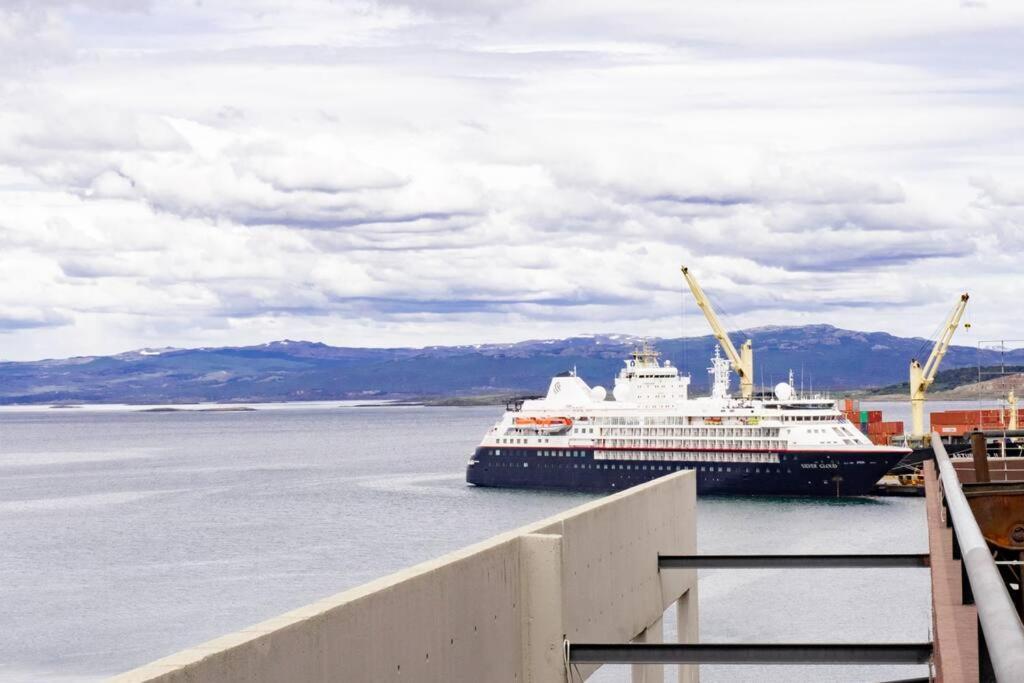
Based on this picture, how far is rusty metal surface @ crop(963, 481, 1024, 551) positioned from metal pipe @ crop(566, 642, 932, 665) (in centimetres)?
69

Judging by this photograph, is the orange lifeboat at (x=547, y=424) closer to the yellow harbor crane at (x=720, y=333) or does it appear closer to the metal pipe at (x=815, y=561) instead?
the yellow harbor crane at (x=720, y=333)

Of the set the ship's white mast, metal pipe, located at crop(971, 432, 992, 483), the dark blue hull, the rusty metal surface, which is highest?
the ship's white mast

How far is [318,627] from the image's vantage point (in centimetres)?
505

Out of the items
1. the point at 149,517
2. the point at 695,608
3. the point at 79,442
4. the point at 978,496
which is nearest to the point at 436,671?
the point at 978,496

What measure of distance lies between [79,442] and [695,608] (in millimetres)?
184942

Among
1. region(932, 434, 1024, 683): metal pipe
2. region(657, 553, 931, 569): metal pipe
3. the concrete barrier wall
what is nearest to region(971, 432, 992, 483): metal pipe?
region(657, 553, 931, 569): metal pipe

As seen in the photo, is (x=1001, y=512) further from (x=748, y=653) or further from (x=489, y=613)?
(x=489, y=613)

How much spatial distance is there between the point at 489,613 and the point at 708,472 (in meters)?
71.0

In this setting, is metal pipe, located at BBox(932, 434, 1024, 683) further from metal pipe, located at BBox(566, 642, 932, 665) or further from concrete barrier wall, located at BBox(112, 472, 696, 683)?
metal pipe, located at BBox(566, 642, 932, 665)

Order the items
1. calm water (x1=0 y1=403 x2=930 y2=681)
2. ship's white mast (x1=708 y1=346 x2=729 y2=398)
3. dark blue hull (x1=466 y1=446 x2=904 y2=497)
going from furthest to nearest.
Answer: ship's white mast (x1=708 y1=346 x2=729 y2=398)
dark blue hull (x1=466 y1=446 x2=904 y2=497)
calm water (x1=0 y1=403 x2=930 y2=681)

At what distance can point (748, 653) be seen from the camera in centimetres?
801

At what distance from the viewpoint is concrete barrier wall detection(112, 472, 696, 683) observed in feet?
15.5

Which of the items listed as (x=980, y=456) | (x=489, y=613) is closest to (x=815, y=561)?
(x=980, y=456)

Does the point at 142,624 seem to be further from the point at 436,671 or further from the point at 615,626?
the point at 436,671
